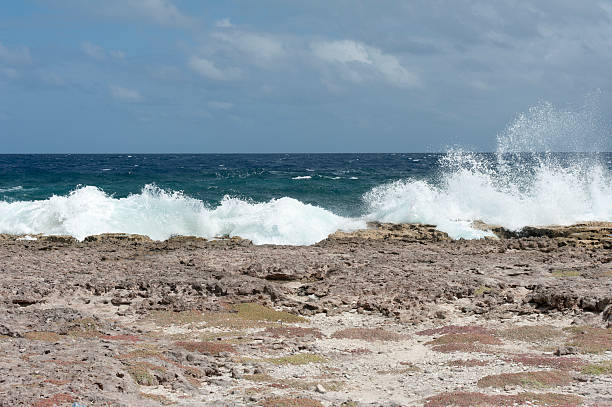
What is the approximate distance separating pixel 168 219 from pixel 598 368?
25.1 metres

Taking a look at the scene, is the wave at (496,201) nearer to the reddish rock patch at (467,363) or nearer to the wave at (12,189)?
the reddish rock patch at (467,363)

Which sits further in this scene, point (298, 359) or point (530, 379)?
point (298, 359)

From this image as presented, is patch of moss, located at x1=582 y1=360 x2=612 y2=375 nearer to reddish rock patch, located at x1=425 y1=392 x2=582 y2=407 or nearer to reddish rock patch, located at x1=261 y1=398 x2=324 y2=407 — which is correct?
reddish rock patch, located at x1=425 y1=392 x2=582 y2=407

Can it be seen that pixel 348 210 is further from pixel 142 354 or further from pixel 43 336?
pixel 142 354

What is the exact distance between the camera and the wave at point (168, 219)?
98.5ft

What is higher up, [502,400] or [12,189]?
[12,189]

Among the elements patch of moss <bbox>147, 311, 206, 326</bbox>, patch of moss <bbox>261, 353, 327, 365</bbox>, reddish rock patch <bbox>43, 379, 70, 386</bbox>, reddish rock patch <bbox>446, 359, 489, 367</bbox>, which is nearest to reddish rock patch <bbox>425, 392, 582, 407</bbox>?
reddish rock patch <bbox>446, 359, 489, 367</bbox>

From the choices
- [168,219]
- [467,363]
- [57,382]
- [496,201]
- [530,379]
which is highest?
[496,201]

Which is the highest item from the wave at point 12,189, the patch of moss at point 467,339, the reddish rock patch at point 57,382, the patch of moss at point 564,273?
the wave at point 12,189

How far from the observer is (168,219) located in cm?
3222

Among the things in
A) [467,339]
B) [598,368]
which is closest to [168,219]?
[467,339]

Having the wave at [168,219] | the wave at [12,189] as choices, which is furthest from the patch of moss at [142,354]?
the wave at [12,189]

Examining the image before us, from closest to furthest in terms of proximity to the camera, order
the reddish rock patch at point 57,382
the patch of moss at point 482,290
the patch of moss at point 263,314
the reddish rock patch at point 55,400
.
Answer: the reddish rock patch at point 55,400
the reddish rock patch at point 57,382
the patch of moss at point 263,314
the patch of moss at point 482,290

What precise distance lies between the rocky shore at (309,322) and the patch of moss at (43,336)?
9cm
